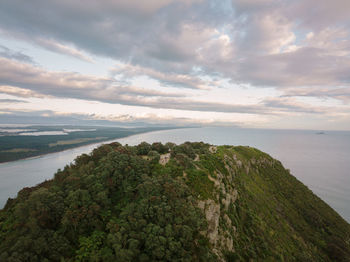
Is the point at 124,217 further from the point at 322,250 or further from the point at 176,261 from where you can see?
the point at 322,250

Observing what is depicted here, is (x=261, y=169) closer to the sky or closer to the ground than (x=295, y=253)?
closer to the sky

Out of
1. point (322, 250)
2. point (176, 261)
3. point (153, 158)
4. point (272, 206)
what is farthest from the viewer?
point (272, 206)

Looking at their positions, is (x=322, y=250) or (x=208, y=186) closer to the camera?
(x=208, y=186)

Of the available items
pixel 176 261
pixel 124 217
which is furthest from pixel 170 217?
pixel 124 217

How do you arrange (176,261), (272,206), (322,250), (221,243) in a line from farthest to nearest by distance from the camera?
(272,206) → (322,250) → (221,243) → (176,261)

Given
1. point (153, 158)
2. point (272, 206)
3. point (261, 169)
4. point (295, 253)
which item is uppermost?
point (153, 158)

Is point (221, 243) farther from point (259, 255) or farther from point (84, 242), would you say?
point (84, 242)

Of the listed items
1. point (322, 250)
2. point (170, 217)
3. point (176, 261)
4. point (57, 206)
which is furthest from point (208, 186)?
point (322, 250)
